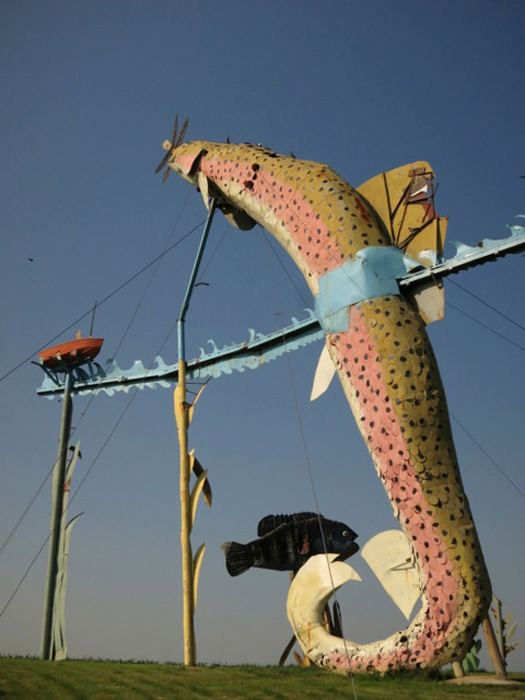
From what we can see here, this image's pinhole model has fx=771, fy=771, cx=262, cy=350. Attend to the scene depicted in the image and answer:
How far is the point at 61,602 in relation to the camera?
930 centimetres

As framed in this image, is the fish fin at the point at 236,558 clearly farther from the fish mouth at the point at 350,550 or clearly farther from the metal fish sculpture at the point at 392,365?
the metal fish sculpture at the point at 392,365

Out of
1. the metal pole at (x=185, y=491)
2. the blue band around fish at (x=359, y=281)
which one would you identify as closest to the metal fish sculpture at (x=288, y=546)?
the metal pole at (x=185, y=491)

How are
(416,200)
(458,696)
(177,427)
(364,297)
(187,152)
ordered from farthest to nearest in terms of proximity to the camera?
(187,152), (177,427), (416,200), (364,297), (458,696)

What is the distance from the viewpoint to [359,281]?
7.30 m

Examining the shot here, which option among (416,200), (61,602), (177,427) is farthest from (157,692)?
(416,200)

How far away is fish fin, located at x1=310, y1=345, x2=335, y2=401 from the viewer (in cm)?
782

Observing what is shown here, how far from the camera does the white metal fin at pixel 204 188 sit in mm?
9445

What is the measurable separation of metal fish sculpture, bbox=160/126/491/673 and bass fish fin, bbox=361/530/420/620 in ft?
0.62

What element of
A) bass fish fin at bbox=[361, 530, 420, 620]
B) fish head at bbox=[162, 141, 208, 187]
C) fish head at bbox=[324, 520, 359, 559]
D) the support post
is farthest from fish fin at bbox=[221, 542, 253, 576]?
fish head at bbox=[162, 141, 208, 187]

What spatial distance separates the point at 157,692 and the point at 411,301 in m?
4.13

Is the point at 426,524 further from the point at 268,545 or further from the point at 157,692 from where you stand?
the point at 268,545

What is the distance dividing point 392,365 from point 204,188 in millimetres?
3831

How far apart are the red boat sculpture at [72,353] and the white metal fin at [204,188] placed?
269 cm

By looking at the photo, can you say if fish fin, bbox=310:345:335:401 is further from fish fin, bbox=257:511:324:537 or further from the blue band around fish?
fish fin, bbox=257:511:324:537
